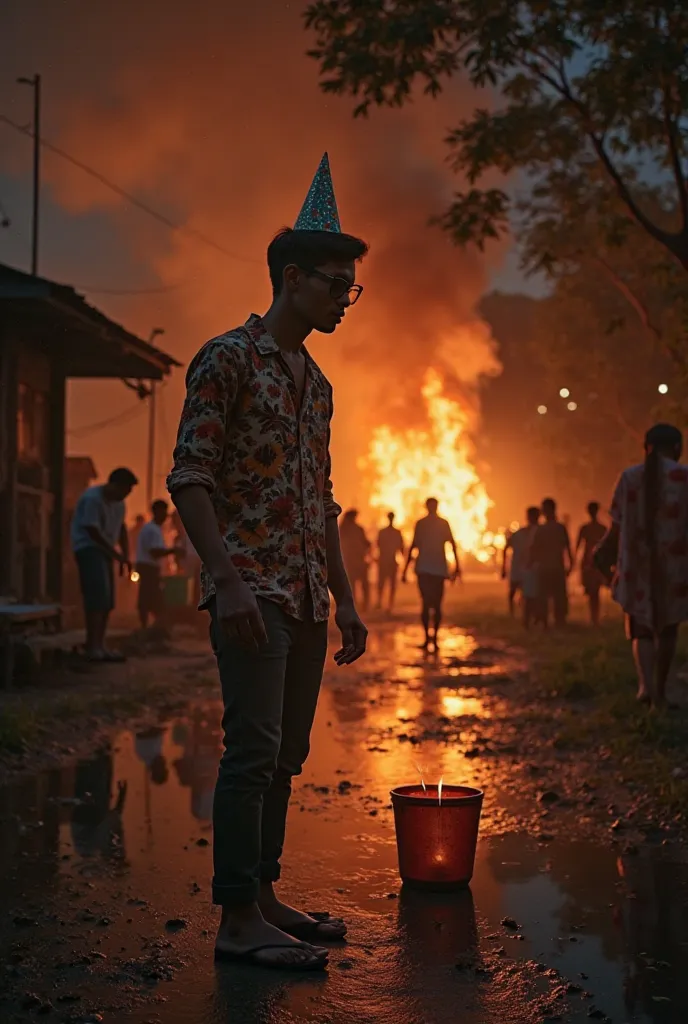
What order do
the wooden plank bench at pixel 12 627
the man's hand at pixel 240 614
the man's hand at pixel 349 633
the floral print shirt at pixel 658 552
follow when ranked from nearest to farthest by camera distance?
the man's hand at pixel 240 614 < the man's hand at pixel 349 633 < the floral print shirt at pixel 658 552 < the wooden plank bench at pixel 12 627

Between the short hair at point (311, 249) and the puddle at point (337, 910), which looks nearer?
the puddle at point (337, 910)

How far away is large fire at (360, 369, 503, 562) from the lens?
33719mm

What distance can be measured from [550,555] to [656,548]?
1126 cm

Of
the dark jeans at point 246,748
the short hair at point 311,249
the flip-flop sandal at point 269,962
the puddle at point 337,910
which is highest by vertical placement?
the short hair at point 311,249

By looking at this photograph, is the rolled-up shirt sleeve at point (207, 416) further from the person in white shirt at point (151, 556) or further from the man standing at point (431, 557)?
the person in white shirt at point (151, 556)

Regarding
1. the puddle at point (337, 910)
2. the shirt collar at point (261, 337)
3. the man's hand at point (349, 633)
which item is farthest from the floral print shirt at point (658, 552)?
the shirt collar at point (261, 337)

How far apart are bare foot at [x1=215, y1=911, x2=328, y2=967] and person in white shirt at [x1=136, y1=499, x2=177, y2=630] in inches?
555

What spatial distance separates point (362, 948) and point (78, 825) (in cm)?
240

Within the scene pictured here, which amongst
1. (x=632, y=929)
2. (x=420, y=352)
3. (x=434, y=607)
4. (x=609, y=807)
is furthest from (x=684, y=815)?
(x=420, y=352)

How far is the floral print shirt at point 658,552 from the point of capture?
8.97 metres

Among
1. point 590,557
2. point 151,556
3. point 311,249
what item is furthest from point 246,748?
point 590,557

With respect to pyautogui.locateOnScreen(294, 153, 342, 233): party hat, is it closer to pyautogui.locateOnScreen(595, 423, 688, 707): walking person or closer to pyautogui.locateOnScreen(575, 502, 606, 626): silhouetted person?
pyautogui.locateOnScreen(595, 423, 688, 707): walking person

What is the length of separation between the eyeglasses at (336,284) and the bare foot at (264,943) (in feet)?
6.65

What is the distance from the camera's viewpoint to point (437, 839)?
16.4ft
